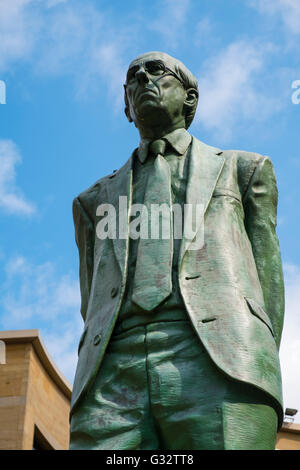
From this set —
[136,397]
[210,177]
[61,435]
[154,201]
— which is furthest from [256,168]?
[61,435]

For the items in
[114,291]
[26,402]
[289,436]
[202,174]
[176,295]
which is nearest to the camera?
[176,295]

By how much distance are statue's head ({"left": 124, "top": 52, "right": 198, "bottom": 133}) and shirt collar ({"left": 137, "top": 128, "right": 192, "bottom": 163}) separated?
9 centimetres

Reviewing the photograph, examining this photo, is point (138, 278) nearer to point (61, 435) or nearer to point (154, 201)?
point (154, 201)

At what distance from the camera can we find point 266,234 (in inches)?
262

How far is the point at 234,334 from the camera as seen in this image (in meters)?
5.69

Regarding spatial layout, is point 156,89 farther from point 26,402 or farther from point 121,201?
point 26,402

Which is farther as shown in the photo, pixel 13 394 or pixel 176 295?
pixel 13 394

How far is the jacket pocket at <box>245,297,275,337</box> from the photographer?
19.4 ft

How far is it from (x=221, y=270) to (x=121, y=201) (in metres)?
1.09

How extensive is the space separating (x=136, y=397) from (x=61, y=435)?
1751 cm

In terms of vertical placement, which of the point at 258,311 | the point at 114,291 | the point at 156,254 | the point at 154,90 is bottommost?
the point at 258,311

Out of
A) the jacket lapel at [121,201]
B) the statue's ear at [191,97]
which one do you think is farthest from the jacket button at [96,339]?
the statue's ear at [191,97]

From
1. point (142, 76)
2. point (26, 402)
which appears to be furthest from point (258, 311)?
point (26, 402)

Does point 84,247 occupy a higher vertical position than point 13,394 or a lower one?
lower
